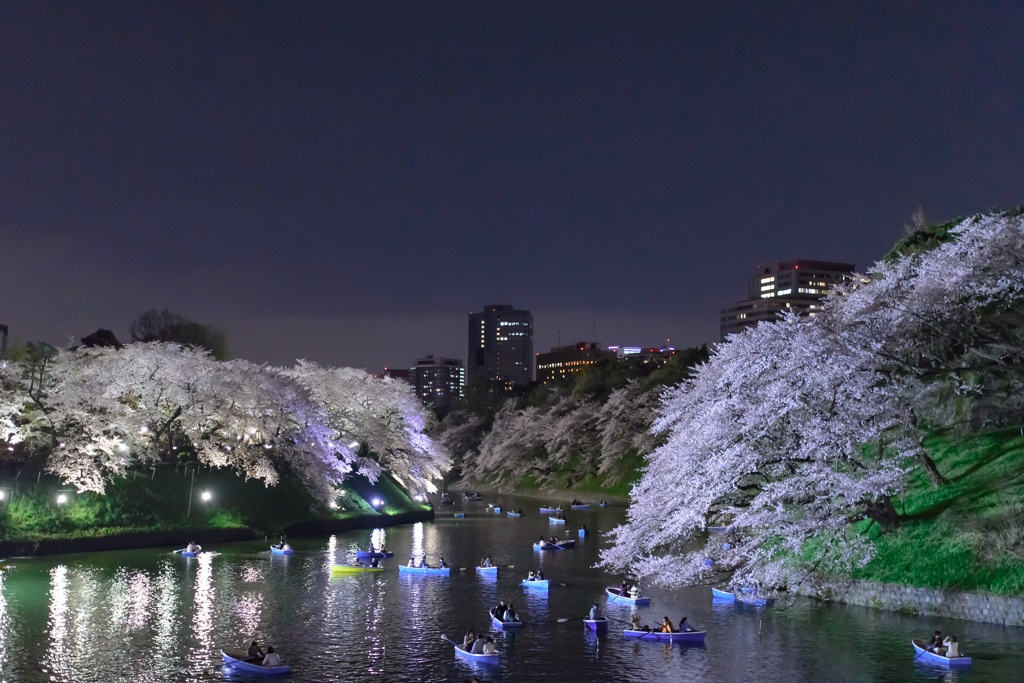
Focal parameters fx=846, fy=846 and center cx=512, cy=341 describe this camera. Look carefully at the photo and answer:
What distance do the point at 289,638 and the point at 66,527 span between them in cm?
2713

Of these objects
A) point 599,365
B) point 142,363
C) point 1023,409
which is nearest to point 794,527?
point 1023,409

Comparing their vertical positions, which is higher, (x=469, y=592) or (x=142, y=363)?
(x=142, y=363)

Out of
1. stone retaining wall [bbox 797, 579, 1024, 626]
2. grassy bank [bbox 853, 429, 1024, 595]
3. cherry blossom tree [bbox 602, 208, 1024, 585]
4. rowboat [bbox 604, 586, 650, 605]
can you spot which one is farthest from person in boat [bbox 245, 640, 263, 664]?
grassy bank [bbox 853, 429, 1024, 595]

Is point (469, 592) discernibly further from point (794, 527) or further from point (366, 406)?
point (366, 406)

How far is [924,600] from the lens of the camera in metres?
32.0

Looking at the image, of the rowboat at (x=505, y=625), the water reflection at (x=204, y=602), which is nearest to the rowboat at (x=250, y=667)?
the water reflection at (x=204, y=602)

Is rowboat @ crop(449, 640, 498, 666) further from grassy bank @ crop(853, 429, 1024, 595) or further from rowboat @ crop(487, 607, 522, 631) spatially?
grassy bank @ crop(853, 429, 1024, 595)

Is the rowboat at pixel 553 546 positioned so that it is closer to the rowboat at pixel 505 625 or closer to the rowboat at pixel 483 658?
the rowboat at pixel 505 625

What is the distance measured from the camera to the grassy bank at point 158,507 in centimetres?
5031

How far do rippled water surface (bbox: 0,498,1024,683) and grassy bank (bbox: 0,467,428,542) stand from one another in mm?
3818

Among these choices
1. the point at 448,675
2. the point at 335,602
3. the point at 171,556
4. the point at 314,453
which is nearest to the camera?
the point at 448,675

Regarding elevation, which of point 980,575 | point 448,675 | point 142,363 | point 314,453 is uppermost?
point 142,363

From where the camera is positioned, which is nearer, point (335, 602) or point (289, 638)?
point (289, 638)

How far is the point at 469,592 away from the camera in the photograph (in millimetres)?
40812
